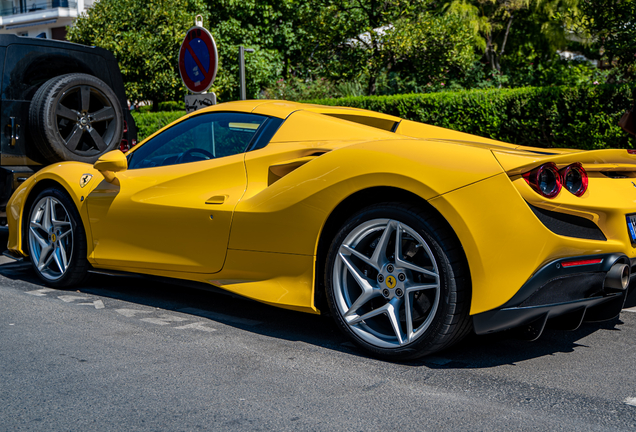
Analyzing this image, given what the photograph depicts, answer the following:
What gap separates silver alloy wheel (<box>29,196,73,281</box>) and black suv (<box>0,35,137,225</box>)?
1.25 m

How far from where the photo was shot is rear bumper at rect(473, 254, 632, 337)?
105 inches

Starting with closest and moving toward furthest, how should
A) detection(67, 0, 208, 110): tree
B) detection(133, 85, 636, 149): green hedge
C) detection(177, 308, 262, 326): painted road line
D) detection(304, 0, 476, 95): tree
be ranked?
detection(177, 308, 262, 326): painted road line < detection(133, 85, 636, 149): green hedge < detection(304, 0, 476, 95): tree < detection(67, 0, 208, 110): tree

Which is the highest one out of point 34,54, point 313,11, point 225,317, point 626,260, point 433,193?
point 313,11

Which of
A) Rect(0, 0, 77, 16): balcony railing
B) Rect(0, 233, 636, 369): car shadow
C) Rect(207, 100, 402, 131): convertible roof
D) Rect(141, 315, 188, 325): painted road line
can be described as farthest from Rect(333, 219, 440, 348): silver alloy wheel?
Rect(0, 0, 77, 16): balcony railing

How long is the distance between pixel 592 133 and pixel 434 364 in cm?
684

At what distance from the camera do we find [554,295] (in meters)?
2.73

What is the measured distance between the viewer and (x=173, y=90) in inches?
719

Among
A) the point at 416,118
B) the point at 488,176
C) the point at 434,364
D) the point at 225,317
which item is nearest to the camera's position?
the point at 488,176

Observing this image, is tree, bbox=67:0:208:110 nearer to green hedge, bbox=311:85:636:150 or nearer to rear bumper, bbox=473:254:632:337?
green hedge, bbox=311:85:636:150

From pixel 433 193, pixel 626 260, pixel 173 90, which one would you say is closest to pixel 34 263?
pixel 433 193

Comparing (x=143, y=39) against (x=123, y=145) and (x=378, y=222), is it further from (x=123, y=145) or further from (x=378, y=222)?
(x=378, y=222)

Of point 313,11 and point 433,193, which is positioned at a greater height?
point 313,11

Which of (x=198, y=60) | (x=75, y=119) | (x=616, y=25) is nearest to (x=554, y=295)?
(x=198, y=60)

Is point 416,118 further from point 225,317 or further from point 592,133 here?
point 225,317
